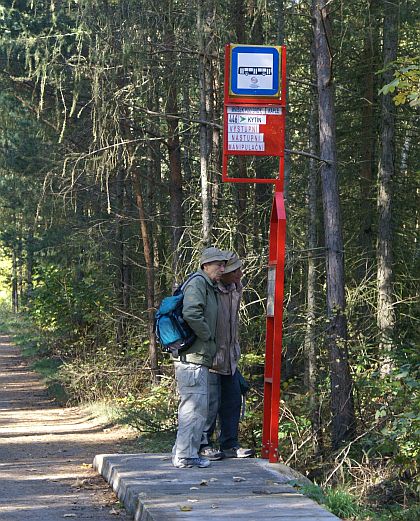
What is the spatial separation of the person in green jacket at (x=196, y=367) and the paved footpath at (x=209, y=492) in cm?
25

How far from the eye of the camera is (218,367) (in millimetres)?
9672

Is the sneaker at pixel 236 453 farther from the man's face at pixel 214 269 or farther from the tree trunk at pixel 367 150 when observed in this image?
the tree trunk at pixel 367 150

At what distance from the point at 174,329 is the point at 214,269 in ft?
2.33

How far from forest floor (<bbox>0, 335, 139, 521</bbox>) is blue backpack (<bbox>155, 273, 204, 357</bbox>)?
1.49 metres

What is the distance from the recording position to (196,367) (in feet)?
30.6

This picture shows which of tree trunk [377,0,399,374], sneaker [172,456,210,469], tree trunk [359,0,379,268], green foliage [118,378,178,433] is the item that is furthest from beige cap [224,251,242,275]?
tree trunk [359,0,379,268]

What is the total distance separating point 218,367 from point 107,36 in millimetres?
6466

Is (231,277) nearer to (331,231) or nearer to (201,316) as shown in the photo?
(201,316)

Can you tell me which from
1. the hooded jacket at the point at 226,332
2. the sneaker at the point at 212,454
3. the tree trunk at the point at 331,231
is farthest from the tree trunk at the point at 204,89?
the sneaker at the point at 212,454

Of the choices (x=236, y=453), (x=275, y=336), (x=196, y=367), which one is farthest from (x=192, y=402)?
(x=236, y=453)

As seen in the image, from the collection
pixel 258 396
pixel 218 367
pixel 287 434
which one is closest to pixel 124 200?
pixel 258 396

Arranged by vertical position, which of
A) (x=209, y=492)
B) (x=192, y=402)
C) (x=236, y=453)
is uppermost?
(x=192, y=402)

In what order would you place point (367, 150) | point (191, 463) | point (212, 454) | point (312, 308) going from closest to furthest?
point (191, 463) < point (212, 454) < point (312, 308) < point (367, 150)

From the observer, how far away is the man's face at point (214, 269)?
375 inches
